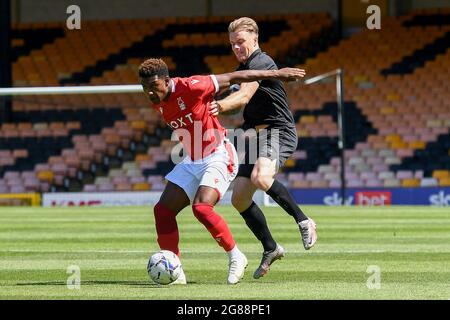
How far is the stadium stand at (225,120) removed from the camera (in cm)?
3088

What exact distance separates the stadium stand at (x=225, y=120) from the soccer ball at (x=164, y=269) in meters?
21.1

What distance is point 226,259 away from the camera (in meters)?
12.1

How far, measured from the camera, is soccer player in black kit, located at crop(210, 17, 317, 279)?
33.7ft

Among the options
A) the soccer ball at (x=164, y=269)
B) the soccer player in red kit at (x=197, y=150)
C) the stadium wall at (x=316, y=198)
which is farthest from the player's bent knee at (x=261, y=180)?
the stadium wall at (x=316, y=198)

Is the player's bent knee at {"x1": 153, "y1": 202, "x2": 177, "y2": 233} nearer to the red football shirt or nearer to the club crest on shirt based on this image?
the red football shirt

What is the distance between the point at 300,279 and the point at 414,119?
23473 millimetres

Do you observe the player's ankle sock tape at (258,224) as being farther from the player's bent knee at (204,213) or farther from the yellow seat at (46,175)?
the yellow seat at (46,175)

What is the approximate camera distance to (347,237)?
15852mm

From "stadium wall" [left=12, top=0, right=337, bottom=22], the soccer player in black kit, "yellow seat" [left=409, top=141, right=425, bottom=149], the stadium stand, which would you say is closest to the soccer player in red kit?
the soccer player in black kit

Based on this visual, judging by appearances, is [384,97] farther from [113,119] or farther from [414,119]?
[113,119]

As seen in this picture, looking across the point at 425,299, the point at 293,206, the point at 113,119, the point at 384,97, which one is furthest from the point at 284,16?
the point at 425,299

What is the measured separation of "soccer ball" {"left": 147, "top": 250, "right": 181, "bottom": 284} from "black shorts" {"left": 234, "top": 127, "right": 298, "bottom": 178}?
1567mm

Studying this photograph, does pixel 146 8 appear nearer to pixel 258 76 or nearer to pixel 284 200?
pixel 284 200

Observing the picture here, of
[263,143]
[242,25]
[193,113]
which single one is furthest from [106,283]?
[242,25]
